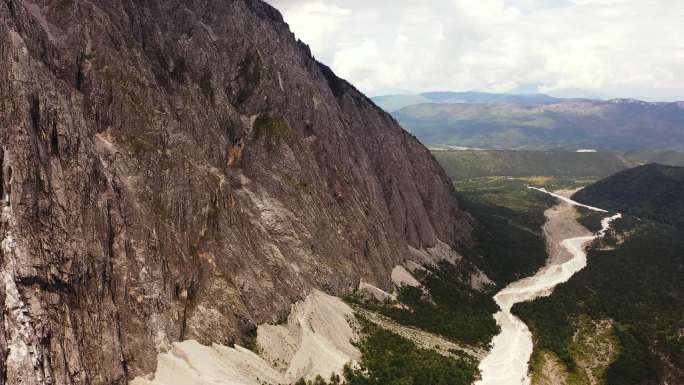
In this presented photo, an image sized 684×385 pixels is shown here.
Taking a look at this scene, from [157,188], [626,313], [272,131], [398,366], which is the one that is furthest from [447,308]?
[157,188]

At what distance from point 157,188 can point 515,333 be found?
298ft

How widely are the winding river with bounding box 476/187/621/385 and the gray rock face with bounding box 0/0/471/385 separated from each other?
1210 inches

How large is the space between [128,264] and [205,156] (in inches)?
1173

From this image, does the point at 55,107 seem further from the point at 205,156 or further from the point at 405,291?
the point at 405,291

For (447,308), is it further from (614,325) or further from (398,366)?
(614,325)

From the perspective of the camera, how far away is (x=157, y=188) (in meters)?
74.9

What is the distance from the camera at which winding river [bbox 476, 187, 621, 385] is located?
98000 mm

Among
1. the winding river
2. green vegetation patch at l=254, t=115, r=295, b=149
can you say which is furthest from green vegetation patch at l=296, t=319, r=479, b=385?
green vegetation patch at l=254, t=115, r=295, b=149

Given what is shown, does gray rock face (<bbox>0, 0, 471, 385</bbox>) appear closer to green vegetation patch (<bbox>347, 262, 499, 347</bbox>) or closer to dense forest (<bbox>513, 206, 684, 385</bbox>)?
green vegetation patch (<bbox>347, 262, 499, 347</bbox>)

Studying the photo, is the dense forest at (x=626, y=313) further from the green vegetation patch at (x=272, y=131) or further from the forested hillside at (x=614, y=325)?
the green vegetation patch at (x=272, y=131)

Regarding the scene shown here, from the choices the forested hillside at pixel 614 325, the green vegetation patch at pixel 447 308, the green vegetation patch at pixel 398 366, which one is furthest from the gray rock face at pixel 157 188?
the forested hillside at pixel 614 325

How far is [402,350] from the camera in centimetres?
9375

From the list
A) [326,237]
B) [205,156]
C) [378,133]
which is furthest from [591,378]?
[378,133]

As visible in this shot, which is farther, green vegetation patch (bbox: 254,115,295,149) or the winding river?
green vegetation patch (bbox: 254,115,295,149)
